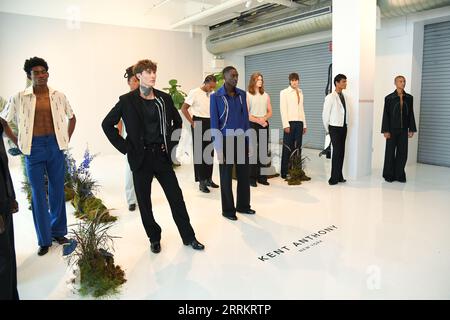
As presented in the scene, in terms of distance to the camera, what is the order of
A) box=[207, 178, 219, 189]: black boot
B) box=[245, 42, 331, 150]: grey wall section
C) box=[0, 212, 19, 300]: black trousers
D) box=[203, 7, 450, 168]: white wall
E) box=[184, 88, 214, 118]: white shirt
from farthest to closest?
box=[245, 42, 331, 150]: grey wall section → box=[203, 7, 450, 168]: white wall → box=[207, 178, 219, 189]: black boot → box=[184, 88, 214, 118]: white shirt → box=[0, 212, 19, 300]: black trousers

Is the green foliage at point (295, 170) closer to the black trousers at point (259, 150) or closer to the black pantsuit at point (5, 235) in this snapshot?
the black trousers at point (259, 150)

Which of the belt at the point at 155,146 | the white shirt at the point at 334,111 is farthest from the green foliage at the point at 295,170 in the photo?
the belt at the point at 155,146

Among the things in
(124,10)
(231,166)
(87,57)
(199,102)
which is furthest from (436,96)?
(87,57)

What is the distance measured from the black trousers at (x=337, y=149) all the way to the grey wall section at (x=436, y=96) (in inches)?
78.5

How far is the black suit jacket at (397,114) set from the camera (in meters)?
4.73

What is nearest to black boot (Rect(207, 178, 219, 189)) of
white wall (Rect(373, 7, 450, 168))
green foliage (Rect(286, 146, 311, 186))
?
green foliage (Rect(286, 146, 311, 186))

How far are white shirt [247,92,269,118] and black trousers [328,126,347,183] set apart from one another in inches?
35.9

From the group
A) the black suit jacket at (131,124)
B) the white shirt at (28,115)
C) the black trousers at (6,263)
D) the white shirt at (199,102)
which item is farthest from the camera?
the white shirt at (199,102)

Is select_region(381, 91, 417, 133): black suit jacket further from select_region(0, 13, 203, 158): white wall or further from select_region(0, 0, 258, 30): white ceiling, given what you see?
select_region(0, 13, 203, 158): white wall

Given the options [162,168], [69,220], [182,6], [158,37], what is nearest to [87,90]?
[158,37]

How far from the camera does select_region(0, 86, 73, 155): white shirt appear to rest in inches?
106

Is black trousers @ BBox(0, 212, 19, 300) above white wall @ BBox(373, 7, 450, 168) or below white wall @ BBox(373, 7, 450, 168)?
below

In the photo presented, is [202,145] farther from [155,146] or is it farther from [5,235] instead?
[5,235]
